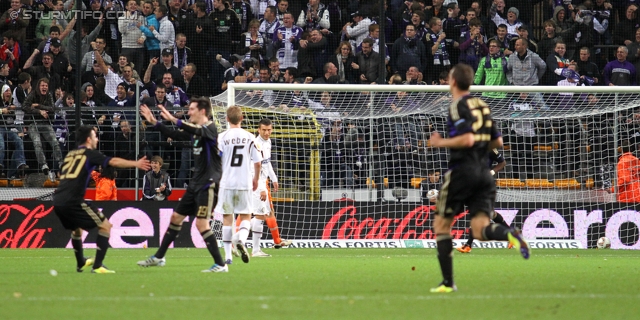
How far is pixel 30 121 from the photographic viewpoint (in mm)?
17156

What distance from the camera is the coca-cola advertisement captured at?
1722 centimetres

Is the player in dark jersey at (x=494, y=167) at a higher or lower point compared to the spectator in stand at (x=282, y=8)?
lower

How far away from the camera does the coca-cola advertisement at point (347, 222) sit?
17219mm

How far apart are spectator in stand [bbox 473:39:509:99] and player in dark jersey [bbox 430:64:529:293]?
10.9 meters

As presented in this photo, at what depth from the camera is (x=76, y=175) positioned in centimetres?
1011

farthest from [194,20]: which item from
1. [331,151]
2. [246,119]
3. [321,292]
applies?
[321,292]

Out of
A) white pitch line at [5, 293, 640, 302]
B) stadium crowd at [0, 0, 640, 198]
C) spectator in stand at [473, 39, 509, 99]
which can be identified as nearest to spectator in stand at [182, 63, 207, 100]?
stadium crowd at [0, 0, 640, 198]

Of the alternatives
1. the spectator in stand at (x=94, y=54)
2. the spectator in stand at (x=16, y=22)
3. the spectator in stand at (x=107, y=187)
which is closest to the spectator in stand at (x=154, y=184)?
the spectator in stand at (x=107, y=187)

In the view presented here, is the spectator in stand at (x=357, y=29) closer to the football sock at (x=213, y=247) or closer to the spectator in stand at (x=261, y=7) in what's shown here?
the spectator in stand at (x=261, y=7)

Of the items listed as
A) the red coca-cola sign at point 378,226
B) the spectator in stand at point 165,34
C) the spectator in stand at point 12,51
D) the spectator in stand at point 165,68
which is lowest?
the red coca-cola sign at point 378,226

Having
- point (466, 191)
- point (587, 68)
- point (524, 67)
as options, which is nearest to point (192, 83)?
point (524, 67)

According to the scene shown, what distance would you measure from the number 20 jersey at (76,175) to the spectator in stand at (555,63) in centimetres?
1149

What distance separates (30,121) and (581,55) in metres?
11.0

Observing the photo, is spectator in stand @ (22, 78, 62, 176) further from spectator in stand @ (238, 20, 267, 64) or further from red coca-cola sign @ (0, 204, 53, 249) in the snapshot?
spectator in stand @ (238, 20, 267, 64)
